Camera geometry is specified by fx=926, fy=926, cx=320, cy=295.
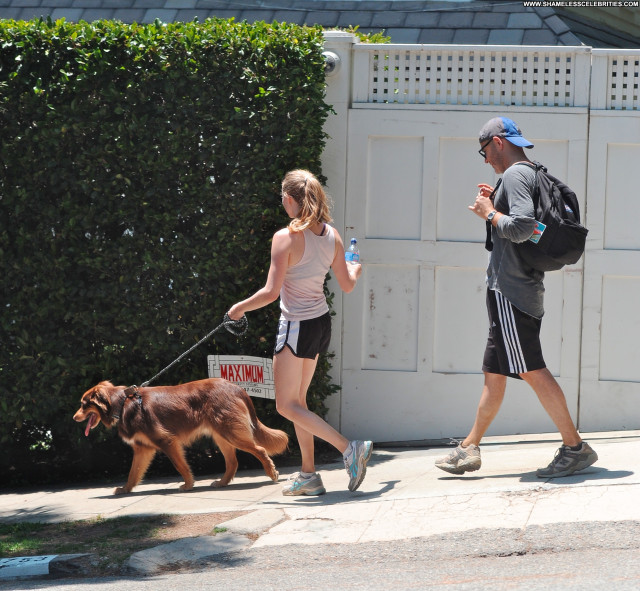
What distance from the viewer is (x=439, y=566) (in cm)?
425

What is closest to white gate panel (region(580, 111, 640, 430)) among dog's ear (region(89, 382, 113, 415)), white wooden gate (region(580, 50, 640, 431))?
white wooden gate (region(580, 50, 640, 431))

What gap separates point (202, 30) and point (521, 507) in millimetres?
3799

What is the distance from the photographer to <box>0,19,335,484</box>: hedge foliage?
634cm

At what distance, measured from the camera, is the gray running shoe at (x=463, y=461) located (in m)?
5.58

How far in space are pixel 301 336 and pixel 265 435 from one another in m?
1.10

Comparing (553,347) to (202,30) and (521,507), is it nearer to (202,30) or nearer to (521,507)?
(521,507)

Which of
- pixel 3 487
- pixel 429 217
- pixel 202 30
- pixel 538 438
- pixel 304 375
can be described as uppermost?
pixel 202 30

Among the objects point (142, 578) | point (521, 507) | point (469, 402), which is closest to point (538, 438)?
point (469, 402)

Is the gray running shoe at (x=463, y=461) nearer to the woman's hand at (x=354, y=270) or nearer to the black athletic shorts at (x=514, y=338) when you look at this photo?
the black athletic shorts at (x=514, y=338)

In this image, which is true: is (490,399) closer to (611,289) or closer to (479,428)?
(479,428)

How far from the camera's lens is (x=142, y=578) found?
14.7 ft

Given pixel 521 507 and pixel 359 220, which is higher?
pixel 359 220

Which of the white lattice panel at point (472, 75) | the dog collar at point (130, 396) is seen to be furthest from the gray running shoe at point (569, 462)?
the white lattice panel at point (472, 75)

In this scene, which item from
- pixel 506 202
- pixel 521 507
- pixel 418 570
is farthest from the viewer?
pixel 506 202
